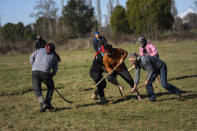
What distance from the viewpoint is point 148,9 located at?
1629 inches

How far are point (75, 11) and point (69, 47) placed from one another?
8.58 meters

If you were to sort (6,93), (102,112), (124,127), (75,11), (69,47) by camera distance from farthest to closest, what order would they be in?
(75,11), (69,47), (6,93), (102,112), (124,127)

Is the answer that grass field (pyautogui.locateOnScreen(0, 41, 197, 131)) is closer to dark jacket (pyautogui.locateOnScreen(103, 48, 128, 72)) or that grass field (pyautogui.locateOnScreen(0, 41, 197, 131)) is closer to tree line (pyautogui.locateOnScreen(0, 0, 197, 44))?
dark jacket (pyautogui.locateOnScreen(103, 48, 128, 72))

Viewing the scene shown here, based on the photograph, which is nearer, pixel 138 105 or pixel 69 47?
pixel 138 105

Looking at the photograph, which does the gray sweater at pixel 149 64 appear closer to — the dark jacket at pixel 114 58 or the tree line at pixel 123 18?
the dark jacket at pixel 114 58

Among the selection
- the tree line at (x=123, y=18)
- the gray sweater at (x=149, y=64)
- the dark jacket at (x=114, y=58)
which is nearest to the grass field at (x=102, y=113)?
the gray sweater at (x=149, y=64)

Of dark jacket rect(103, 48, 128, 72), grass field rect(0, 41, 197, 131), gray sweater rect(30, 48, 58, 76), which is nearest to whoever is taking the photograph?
grass field rect(0, 41, 197, 131)

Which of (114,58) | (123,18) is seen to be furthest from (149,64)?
(123,18)

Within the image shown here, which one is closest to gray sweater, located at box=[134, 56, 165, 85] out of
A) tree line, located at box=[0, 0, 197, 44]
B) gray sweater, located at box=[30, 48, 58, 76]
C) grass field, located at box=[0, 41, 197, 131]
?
grass field, located at box=[0, 41, 197, 131]

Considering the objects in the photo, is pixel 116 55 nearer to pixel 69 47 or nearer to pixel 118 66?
pixel 118 66

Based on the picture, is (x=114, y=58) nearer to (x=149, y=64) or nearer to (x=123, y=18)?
(x=149, y=64)

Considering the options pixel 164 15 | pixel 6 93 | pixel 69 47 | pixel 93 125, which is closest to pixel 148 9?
pixel 164 15

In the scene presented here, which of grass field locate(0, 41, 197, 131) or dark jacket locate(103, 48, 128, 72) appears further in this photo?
dark jacket locate(103, 48, 128, 72)

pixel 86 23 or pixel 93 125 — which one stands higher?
pixel 86 23
